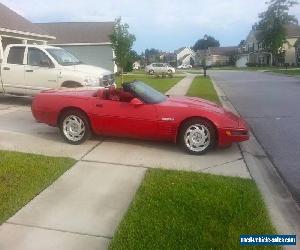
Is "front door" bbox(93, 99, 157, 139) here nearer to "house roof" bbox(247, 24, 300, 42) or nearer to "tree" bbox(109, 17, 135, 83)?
"tree" bbox(109, 17, 135, 83)

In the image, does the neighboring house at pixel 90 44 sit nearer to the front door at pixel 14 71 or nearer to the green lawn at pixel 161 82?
the green lawn at pixel 161 82

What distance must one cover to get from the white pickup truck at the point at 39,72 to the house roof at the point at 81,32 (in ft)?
65.2

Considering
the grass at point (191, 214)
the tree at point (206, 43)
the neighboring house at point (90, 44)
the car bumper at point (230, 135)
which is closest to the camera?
the grass at point (191, 214)

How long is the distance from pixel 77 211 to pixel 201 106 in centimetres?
327

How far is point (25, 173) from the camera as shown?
5453 mm

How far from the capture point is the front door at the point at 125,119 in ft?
22.2

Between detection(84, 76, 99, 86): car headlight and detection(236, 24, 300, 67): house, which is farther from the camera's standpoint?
detection(236, 24, 300, 67): house

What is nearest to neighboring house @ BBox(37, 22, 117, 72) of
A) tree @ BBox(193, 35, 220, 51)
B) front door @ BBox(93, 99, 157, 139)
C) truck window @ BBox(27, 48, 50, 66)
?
truck window @ BBox(27, 48, 50, 66)

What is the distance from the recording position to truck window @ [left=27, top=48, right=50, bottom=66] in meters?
11.4

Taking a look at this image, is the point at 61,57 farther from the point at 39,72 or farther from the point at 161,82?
the point at 161,82

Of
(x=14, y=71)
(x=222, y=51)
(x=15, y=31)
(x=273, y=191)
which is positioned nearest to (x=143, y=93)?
(x=273, y=191)

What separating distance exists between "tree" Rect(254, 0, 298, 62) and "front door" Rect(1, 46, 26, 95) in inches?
2632

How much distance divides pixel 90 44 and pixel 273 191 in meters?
29.1

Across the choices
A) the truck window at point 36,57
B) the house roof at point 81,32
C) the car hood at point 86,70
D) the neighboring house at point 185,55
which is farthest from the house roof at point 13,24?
the neighboring house at point 185,55
